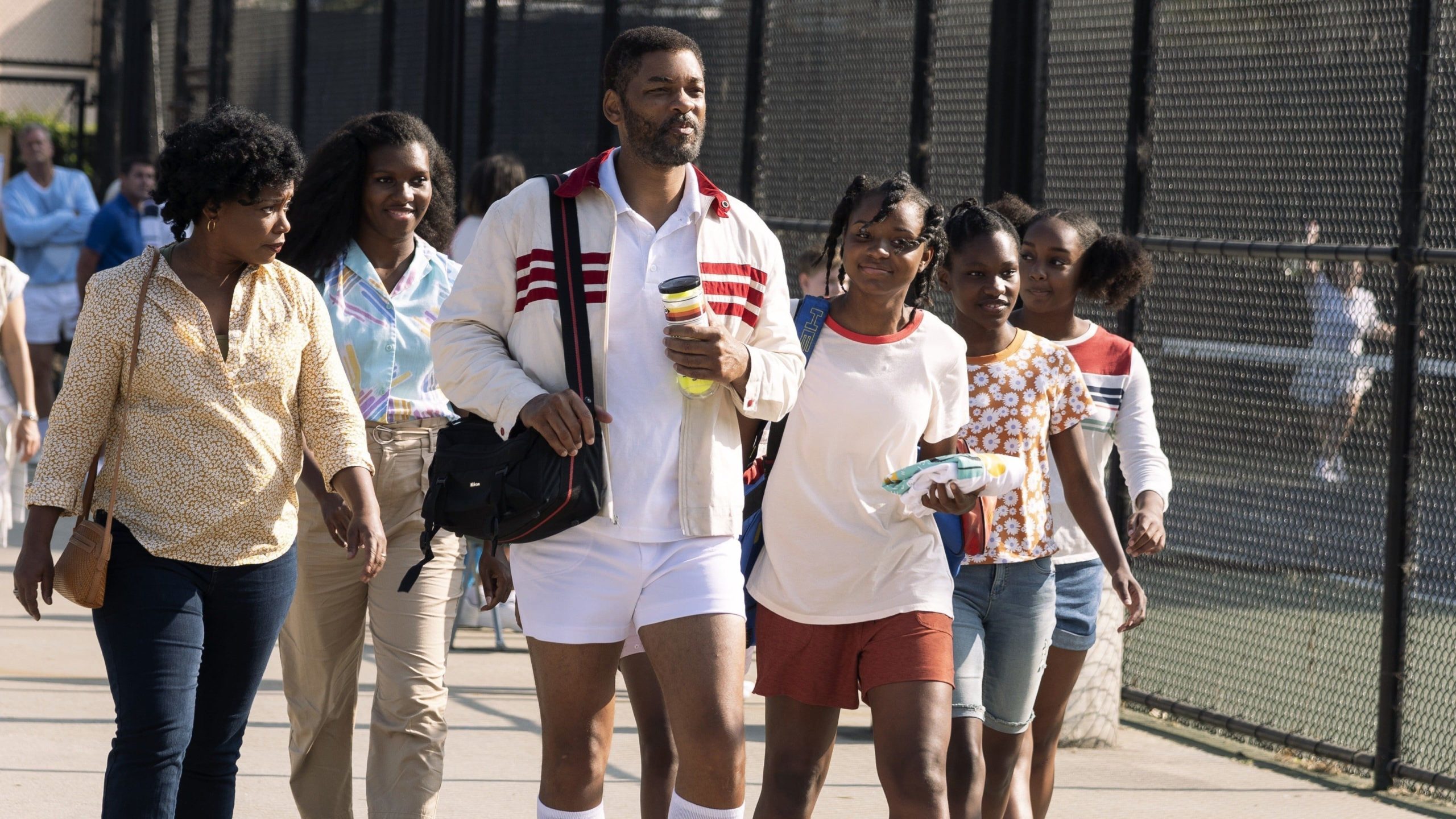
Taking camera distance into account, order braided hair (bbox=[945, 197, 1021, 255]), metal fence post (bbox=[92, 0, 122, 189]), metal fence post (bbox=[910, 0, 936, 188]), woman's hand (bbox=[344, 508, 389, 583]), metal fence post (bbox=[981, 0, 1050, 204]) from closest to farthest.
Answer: woman's hand (bbox=[344, 508, 389, 583]), braided hair (bbox=[945, 197, 1021, 255]), metal fence post (bbox=[981, 0, 1050, 204]), metal fence post (bbox=[910, 0, 936, 188]), metal fence post (bbox=[92, 0, 122, 189])

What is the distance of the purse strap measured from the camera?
12.9ft

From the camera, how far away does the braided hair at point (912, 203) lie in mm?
4309

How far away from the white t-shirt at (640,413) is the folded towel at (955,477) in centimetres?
55

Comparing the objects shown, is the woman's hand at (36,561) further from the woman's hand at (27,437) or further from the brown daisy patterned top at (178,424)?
the woman's hand at (27,437)

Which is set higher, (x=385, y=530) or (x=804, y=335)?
(x=804, y=335)

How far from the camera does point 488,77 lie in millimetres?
12398

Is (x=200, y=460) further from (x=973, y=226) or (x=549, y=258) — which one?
(x=973, y=226)

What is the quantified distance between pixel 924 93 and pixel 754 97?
149 cm

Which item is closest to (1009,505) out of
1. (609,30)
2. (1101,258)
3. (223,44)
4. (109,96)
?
(1101,258)

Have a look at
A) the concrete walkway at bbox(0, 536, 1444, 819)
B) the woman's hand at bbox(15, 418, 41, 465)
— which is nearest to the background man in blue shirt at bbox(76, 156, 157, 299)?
the concrete walkway at bbox(0, 536, 1444, 819)

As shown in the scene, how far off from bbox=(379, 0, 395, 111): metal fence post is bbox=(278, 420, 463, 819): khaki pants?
8933 mm

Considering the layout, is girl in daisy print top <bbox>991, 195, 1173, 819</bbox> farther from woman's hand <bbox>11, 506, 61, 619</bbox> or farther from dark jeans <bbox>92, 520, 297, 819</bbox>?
woman's hand <bbox>11, 506, 61, 619</bbox>

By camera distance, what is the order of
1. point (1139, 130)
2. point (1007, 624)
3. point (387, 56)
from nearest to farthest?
point (1007, 624)
point (1139, 130)
point (387, 56)

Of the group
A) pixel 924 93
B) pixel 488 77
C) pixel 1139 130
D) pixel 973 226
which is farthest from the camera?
pixel 488 77
